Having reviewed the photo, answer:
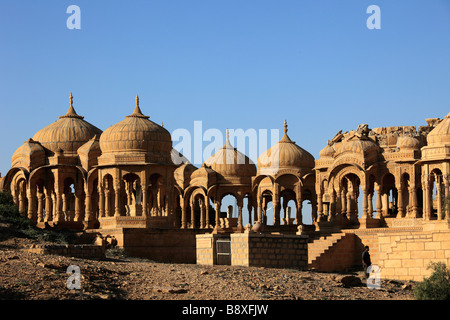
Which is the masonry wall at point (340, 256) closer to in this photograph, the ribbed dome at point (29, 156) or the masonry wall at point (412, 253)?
the masonry wall at point (412, 253)

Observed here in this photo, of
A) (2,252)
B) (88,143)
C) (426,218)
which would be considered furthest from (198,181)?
(2,252)

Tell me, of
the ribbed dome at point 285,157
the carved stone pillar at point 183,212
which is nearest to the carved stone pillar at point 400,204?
the ribbed dome at point 285,157

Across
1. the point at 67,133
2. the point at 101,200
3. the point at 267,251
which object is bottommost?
the point at 267,251

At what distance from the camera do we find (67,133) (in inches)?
2104

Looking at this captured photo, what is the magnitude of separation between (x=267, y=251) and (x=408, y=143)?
633 inches

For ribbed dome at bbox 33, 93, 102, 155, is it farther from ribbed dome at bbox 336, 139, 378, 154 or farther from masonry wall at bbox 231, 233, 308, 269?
masonry wall at bbox 231, 233, 308, 269

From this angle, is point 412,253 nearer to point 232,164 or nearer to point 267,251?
point 267,251

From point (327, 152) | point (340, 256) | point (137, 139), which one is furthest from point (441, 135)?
point (137, 139)

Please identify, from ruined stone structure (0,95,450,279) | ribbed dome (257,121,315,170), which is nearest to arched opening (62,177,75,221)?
ruined stone structure (0,95,450,279)

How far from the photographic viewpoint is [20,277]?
27641mm

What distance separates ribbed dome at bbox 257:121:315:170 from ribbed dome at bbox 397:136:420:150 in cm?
744

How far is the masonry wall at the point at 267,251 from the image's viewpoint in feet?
117

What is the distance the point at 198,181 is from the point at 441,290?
88.6 ft

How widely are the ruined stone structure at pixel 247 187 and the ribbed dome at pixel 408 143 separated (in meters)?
0.05
